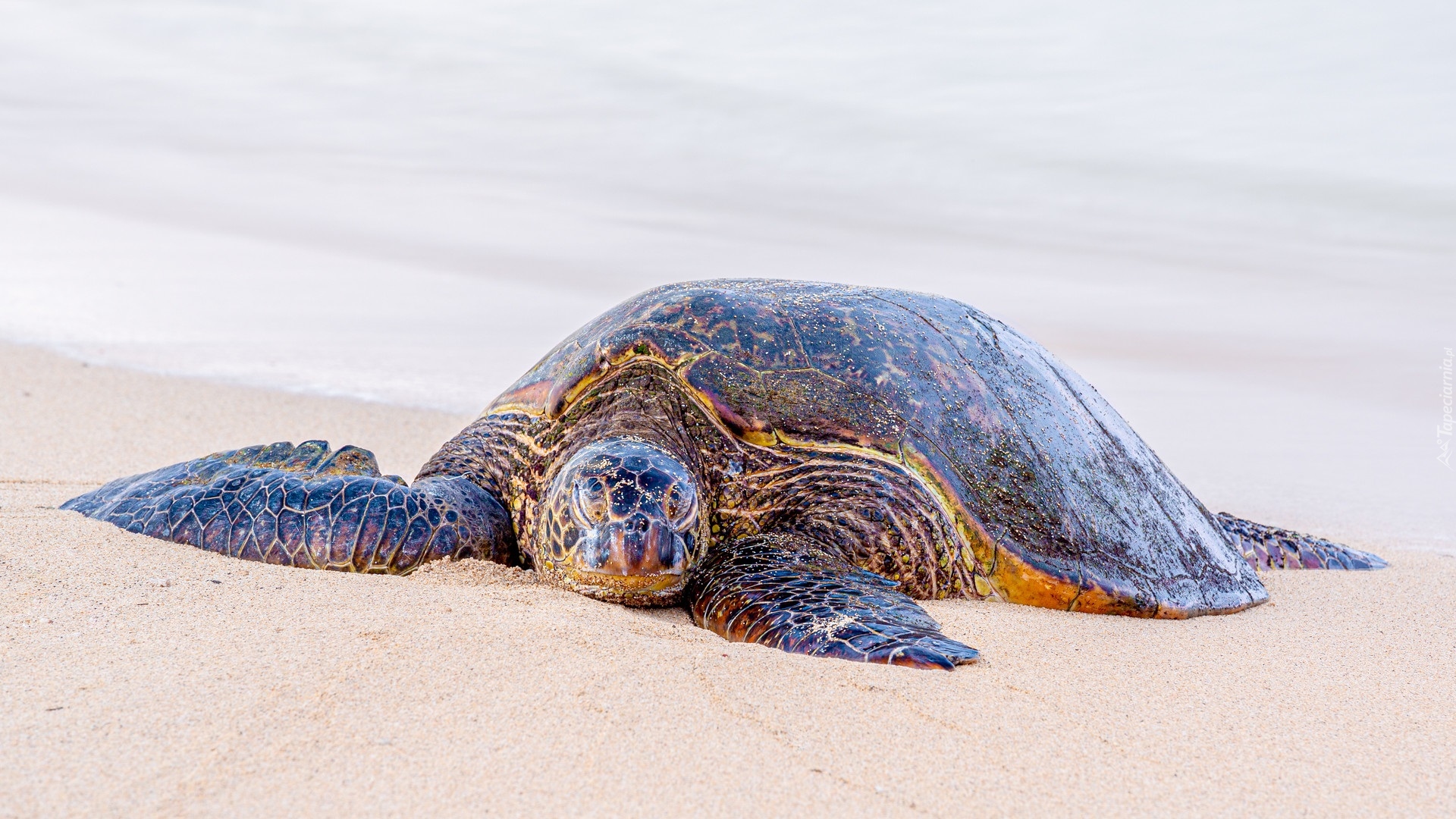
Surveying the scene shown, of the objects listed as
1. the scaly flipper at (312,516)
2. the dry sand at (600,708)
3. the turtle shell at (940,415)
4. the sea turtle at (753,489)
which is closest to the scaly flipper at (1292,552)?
the turtle shell at (940,415)

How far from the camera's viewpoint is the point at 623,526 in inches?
143

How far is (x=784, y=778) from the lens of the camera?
234cm

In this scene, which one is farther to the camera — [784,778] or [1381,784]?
[1381,784]

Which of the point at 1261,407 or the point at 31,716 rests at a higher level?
the point at 1261,407

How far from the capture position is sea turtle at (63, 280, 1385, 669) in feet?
12.3

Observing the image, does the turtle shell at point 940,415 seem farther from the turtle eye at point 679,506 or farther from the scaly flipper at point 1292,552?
the scaly flipper at point 1292,552

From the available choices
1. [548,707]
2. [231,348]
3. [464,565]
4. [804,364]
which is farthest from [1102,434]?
[231,348]

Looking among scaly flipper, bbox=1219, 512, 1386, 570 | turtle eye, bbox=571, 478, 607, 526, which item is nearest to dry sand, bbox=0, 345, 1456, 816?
turtle eye, bbox=571, 478, 607, 526

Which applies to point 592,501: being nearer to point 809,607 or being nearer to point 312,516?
point 809,607

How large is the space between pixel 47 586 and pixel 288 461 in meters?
1.64

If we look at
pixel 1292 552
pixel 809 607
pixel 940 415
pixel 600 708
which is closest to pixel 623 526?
pixel 809 607

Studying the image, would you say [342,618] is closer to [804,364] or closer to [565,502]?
[565,502]

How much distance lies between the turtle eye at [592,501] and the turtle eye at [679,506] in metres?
0.21

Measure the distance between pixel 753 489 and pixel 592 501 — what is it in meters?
0.80
